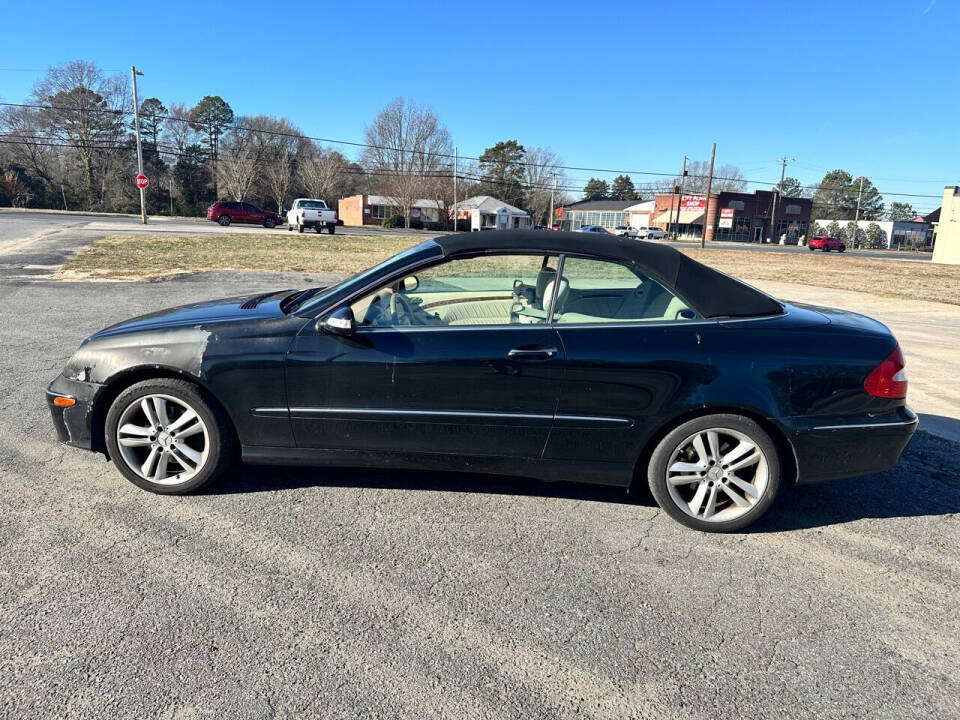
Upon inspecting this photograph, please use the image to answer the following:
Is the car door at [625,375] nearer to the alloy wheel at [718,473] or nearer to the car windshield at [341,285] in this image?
the alloy wheel at [718,473]

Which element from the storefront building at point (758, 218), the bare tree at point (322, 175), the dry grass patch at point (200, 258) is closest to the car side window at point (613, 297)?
the dry grass patch at point (200, 258)

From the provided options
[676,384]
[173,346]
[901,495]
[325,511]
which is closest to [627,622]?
[676,384]

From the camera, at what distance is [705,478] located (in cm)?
326

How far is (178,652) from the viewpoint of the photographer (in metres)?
2.26

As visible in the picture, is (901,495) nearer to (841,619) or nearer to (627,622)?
(841,619)

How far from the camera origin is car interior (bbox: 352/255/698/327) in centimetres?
335

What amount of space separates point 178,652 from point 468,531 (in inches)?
55.8

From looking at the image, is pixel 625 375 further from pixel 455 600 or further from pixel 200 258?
pixel 200 258

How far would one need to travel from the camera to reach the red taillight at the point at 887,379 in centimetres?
320

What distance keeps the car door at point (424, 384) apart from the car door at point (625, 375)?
96 millimetres

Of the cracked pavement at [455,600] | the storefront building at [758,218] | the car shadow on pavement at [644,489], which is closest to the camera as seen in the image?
the cracked pavement at [455,600]

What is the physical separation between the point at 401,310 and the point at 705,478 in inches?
73.3

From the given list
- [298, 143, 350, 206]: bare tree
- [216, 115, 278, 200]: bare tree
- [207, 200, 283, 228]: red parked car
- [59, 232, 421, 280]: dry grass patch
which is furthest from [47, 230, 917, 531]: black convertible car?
[298, 143, 350, 206]: bare tree

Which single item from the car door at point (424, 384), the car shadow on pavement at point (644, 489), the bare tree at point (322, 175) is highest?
the bare tree at point (322, 175)
